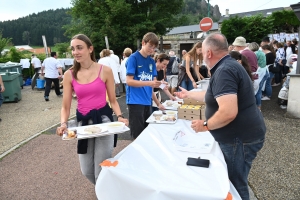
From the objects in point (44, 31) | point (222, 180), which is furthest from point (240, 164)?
point (44, 31)

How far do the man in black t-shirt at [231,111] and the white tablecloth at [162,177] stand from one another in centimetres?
17

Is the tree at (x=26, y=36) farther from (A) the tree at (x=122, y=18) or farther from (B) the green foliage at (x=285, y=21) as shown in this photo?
(B) the green foliage at (x=285, y=21)

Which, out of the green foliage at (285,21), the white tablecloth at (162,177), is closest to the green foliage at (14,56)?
the white tablecloth at (162,177)

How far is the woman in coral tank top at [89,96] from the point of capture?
2.33m

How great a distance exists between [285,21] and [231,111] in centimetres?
2793

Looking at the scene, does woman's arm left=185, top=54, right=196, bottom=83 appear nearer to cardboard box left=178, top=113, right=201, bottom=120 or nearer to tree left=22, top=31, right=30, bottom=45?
cardboard box left=178, top=113, right=201, bottom=120

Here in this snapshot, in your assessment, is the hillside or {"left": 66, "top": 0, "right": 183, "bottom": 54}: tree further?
the hillside

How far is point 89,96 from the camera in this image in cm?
237

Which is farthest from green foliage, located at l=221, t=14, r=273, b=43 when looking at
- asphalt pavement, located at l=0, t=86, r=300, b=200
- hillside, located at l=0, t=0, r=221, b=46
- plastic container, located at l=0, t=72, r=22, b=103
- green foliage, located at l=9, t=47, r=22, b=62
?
hillside, located at l=0, t=0, r=221, b=46

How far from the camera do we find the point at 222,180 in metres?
1.58

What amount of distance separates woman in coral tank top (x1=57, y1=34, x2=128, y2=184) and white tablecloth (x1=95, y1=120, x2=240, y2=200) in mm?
449

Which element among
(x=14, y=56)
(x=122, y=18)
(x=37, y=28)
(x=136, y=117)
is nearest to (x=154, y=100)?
(x=136, y=117)

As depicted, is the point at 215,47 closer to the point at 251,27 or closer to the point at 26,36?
the point at 251,27

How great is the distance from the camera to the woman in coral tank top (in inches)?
91.6
